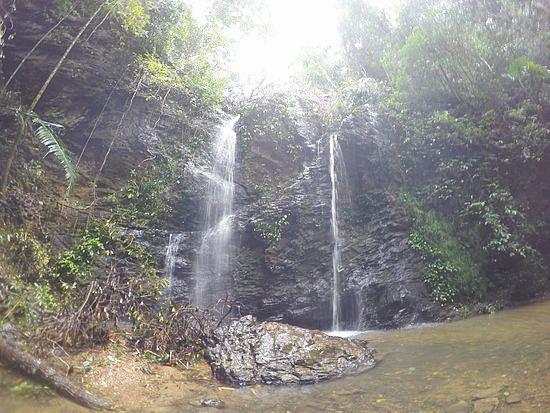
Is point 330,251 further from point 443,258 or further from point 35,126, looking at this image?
point 35,126

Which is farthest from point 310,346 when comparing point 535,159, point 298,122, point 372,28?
point 372,28

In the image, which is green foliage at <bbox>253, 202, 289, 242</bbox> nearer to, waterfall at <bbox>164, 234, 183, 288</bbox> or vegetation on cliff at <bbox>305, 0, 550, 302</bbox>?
waterfall at <bbox>164, 234, 183, 288</bbox>

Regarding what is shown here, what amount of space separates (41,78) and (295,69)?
12300 mm

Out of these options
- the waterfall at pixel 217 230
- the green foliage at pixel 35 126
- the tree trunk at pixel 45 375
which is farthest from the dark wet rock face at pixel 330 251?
the tree trunk at pixel 45 375

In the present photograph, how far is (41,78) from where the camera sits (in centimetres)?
1073

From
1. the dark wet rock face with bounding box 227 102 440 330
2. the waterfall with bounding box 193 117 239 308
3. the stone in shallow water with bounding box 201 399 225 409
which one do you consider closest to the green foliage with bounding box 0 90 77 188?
the waterfall with bounding box 193 117 239 308

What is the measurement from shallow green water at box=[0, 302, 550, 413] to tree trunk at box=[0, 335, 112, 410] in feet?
0.44

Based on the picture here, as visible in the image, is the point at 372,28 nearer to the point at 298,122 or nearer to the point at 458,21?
the point at 458,21

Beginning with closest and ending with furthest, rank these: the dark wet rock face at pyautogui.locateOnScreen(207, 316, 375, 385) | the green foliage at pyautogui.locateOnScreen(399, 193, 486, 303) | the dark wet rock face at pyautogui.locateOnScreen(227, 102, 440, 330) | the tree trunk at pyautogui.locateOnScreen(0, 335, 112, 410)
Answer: the tree trunk at pyautogui.locateOnScreen(0, 335, 112, 410) → the dark wet rock face at pyautogui.locateOnScreen(207, 316, 375, 385) → the green foliage at pyautogui.locateOnScreen(399, 193, 486, 303) → the dark wet rock face at pyautogui.locateOnScreen(227, 102, 440, 330)

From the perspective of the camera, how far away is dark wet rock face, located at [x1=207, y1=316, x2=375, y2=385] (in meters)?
4.84

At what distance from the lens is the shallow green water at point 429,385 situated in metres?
3.34

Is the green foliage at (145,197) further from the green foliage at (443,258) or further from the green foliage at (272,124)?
the green foliage at (443,258)

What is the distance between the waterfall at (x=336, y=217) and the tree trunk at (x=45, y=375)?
21.7 feet

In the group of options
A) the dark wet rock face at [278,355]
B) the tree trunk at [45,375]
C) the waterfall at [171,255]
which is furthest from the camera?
the waterfall at [171,255]
